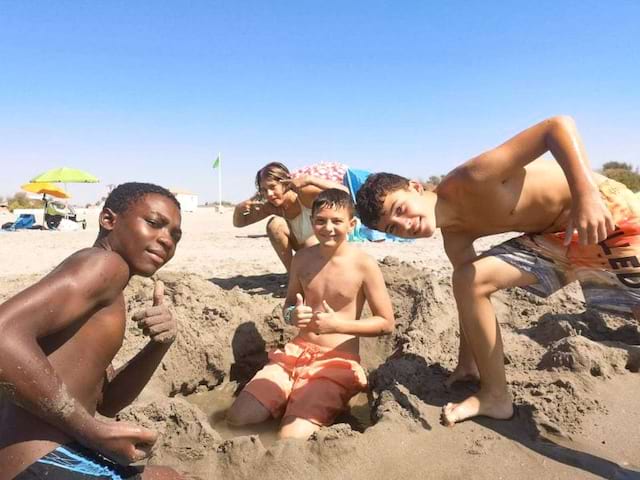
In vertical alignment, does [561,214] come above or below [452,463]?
above

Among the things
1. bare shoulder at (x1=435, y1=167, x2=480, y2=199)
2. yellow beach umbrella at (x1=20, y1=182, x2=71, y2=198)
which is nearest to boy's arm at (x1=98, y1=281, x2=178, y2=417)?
bare shoulder at (x1=435, y1=167, x2=480, y2=199)

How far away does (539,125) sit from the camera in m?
2.22

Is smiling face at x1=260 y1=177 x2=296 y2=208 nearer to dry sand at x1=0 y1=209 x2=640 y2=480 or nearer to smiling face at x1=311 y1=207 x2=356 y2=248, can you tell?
dry sand at x1=0 y1=209 x2=640 y2=480

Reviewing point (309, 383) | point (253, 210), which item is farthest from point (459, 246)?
point (253, 210)

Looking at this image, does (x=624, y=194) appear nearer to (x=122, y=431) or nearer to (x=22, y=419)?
(x=122, y=431)

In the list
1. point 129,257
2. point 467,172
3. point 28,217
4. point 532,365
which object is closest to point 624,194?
point 467,172

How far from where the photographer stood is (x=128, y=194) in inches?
63.1

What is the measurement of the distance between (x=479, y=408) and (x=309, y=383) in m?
0.87

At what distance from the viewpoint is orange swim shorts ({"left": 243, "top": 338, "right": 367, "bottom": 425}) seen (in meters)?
2.53

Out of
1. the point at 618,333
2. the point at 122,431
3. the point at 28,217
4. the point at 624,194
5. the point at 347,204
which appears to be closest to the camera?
the point at 122,431

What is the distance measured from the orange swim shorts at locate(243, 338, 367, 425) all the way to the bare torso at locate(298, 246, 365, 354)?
2.3 inches

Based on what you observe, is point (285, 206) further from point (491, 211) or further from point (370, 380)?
point (491, 211)

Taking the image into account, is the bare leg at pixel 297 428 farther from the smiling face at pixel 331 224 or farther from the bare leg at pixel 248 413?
the smiling face at pixel 331 224

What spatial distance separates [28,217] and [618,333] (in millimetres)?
13789
